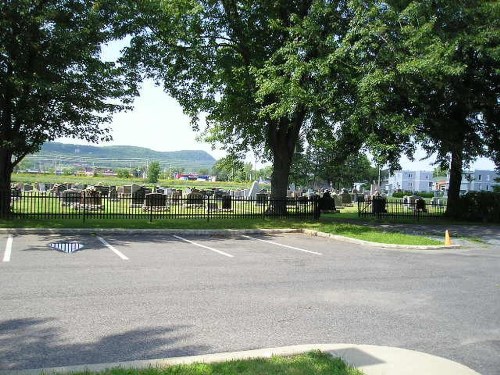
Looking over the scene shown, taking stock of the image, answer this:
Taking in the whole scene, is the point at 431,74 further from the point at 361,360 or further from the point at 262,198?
the point at 361,360

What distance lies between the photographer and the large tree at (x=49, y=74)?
16156 mm

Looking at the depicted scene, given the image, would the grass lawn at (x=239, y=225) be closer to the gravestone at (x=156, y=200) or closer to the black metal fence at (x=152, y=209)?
the black metal fence at (x=152, y=209)

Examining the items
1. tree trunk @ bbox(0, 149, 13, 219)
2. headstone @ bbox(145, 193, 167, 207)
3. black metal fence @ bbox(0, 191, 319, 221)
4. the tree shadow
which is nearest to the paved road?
the tree shadow

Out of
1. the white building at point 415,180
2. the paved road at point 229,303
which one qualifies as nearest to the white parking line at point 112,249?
the paved road at point 229,303

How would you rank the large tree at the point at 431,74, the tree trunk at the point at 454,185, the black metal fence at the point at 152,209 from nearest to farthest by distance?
1. the large tree at the point at 431,74
2. the black metal fence at the point at 152,209
3. the tree trunk at the point at 454,185

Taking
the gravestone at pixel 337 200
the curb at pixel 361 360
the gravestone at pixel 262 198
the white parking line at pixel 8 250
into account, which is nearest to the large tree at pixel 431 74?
the gravestone at pixel 262 198

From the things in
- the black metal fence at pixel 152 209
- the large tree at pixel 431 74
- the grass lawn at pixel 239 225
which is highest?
the large tree at pixel 431 74

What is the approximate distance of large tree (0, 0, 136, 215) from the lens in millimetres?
16156

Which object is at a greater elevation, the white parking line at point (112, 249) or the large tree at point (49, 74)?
the large tree at point (49, 74)

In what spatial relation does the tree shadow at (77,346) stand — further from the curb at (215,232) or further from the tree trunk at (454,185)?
the tree trunk at (454,185)

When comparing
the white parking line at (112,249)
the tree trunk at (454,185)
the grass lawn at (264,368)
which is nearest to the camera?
the grass lawn at (264,368)

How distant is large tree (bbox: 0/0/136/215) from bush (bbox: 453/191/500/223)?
19687 millimetres

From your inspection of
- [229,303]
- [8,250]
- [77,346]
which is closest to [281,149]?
[8,250]

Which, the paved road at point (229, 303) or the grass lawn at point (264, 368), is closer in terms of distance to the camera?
the grass lawn at point (264, 368)
